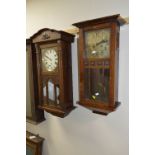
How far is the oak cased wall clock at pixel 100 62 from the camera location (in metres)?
1.53

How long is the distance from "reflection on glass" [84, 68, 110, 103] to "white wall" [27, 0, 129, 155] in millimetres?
180

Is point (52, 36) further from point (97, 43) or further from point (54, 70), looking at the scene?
point (97, 43)

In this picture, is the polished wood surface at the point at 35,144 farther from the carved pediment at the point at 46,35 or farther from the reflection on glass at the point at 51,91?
the carved pediment at the point at 46,35

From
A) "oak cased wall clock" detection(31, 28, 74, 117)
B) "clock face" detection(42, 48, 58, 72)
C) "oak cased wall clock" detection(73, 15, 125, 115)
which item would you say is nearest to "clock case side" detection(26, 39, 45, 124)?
"oak cased wall clock" detection(31, 28, 74, 117)

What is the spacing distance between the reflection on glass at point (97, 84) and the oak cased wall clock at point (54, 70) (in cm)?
31

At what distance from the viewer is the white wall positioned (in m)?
1.69

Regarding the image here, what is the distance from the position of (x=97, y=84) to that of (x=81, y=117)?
54 cm

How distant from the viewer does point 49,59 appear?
6.61ft

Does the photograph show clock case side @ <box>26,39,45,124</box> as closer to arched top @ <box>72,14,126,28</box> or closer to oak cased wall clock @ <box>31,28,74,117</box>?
oak cased wall clock @ <box>31,28,74,117</box>

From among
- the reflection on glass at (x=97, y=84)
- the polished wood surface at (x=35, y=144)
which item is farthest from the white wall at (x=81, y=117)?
the reflection on glass at (x=97, y=84)

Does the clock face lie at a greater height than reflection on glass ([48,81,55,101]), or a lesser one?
greater

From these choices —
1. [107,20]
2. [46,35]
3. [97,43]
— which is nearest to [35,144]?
[46,35]
